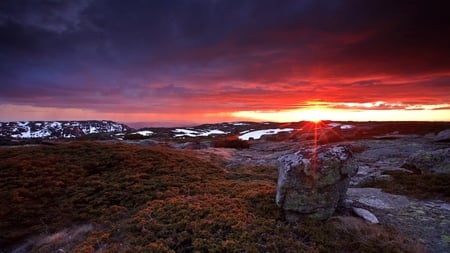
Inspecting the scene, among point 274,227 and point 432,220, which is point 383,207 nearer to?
point 432,220

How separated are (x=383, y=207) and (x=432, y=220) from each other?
2.12m

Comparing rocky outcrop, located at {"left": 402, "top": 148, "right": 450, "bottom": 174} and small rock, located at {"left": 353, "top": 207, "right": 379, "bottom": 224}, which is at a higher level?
rocky outcrop, located at {"left": 402, "top": 148, "right": 450, "bottom": 174}

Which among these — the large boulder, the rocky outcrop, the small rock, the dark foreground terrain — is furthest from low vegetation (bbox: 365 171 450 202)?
the large boulder

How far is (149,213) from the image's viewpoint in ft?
47.6

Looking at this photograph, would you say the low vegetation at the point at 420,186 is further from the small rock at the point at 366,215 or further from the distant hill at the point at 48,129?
the distant hill at the point at 48,129

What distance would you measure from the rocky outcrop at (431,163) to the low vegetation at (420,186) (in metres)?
1.81

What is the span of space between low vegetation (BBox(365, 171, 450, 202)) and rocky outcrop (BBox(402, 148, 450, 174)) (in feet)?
5.95

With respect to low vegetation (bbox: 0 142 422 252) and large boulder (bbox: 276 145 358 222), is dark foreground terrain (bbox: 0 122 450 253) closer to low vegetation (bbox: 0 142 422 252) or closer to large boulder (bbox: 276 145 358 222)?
low vegetation (bbox: 0 142 422 252)

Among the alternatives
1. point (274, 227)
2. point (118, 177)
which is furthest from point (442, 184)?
point (118, 177)

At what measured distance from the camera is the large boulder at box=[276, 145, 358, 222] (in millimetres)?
12195

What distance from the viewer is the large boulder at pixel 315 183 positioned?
1220 cm

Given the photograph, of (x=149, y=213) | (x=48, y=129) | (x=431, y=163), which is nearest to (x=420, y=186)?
(x=431, y=163)

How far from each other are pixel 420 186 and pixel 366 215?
7266 mm

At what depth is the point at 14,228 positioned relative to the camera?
1480 centimetres
